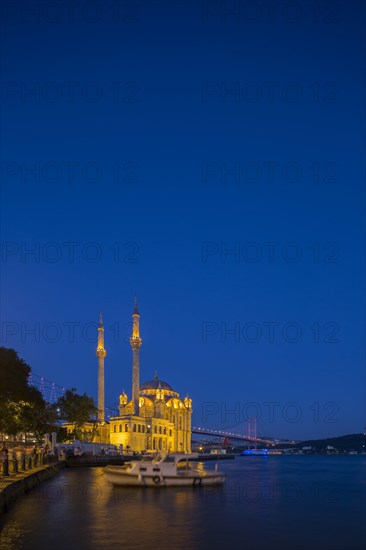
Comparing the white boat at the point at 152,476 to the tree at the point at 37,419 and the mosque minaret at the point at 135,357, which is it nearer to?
the tree at the point at 37,419

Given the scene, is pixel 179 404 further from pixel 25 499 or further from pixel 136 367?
pixel 25 499

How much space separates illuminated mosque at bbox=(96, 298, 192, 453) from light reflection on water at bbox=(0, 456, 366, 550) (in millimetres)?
82078

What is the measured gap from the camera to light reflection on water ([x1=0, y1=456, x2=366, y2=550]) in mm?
27203

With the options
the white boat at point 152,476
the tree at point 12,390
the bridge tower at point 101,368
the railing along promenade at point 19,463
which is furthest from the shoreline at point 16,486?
the bridge tower at point 101,368

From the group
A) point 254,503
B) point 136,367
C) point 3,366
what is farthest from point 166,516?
point 136,367

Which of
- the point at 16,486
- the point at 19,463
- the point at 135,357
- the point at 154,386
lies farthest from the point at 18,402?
the point at 154,386

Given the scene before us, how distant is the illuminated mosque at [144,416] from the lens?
13138 cm

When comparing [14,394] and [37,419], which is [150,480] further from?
[37,419]

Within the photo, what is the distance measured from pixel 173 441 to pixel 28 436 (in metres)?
53.6

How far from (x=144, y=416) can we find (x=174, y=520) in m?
109

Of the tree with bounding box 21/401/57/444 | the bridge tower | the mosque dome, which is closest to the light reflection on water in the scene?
the tree with bounding box 21/401/57/444

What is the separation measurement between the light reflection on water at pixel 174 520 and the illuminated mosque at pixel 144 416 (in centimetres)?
8208

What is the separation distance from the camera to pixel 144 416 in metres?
141

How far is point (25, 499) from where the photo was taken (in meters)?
36.3
